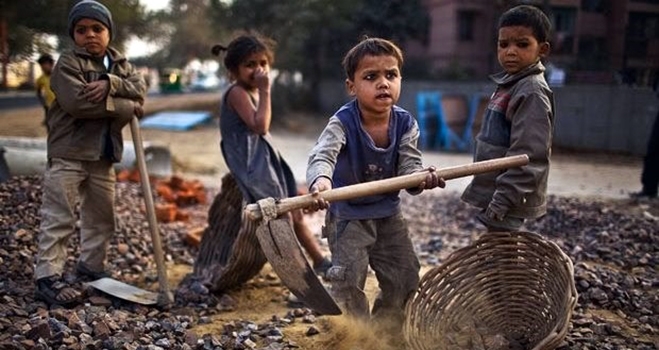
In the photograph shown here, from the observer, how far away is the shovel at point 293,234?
245 centimetres

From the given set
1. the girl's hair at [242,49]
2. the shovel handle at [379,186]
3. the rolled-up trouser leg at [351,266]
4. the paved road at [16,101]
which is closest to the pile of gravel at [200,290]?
the rolled-up trouser leg at [351,266]

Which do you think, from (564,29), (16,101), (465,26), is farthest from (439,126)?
(16,101)

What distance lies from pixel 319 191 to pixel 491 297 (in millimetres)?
1318

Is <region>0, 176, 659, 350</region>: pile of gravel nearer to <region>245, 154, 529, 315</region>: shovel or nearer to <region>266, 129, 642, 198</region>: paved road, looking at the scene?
<region>245, 154, 529, 315</region>: shovel

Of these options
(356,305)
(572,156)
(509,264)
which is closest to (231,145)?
(356,305)

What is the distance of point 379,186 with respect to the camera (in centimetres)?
253

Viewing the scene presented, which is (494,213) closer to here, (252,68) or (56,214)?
(252,68)

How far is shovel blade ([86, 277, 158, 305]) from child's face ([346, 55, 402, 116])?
1836 millimetres

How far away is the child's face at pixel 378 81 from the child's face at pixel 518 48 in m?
0.62

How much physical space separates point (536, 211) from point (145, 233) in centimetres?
344

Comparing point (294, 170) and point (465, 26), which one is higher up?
point (465, 26)

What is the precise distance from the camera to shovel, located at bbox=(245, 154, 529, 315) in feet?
8.03

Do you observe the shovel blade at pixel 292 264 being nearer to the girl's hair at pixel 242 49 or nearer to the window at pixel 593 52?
the girl's hair at pixel 242 49

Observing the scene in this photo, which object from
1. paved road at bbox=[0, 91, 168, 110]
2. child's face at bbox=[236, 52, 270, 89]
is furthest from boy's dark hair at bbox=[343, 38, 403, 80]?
paved road at bbox=[0, 91, 168, 110]
